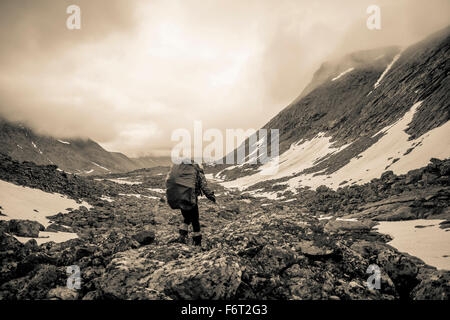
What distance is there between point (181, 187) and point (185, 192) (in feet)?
0.56

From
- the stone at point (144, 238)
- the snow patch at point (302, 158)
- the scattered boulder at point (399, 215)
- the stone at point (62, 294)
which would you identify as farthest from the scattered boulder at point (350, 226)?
the snow patch at point (302, 158)

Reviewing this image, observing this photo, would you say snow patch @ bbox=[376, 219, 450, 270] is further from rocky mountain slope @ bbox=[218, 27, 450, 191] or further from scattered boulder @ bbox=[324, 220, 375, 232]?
rocky mountain slope @ bbox=[218, 27, 450, 191]

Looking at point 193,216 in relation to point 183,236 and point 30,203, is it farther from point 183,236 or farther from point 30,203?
point 30,203

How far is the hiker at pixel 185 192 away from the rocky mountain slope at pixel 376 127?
24480 mm

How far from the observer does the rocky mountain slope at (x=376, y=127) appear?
90.1 feet

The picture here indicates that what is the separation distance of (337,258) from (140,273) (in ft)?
12.4

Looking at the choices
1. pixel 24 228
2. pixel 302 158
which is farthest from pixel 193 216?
pixel 302 158

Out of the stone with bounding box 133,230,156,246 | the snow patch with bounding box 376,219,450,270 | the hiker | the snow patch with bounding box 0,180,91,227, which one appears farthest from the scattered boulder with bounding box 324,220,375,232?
the snow patch with bounding box 0,180,91,227

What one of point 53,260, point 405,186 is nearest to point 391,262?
point 53,260

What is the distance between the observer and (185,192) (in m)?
5.91

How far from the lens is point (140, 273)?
13.9ft

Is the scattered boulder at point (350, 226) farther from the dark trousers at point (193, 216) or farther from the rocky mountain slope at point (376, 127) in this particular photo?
the rocky mountain slope at point (376, 127)

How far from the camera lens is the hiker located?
19.4 feet
